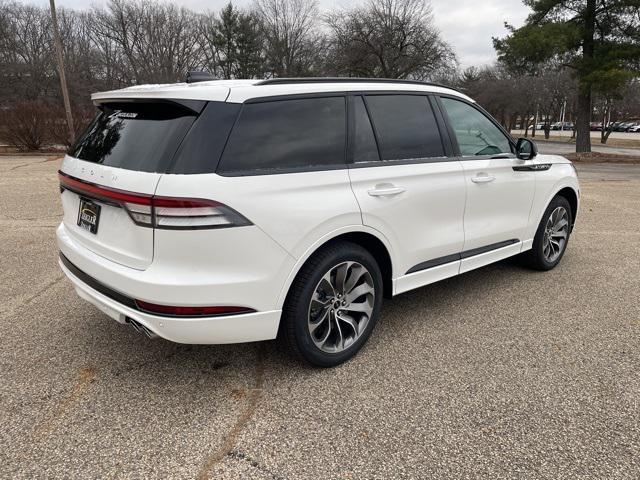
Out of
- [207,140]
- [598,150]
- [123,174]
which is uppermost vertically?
[207,140]

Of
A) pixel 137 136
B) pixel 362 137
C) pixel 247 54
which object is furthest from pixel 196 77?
pixel 247 54

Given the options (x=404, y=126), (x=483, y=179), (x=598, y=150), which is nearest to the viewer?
(x=404, y=126)

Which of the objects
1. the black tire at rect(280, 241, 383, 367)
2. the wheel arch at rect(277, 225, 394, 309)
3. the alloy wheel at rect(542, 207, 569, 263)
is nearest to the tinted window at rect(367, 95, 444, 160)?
the wheel arch at rect(277, 225, 394, 309)

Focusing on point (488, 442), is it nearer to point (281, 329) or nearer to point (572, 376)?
point (572, 376)

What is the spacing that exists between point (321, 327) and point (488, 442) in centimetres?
112

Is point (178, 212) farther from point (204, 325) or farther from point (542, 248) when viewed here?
point (542, 248)

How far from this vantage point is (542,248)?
4680 mm

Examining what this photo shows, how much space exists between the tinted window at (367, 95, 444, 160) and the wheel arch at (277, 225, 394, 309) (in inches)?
21.2

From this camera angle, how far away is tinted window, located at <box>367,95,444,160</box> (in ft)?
10.4

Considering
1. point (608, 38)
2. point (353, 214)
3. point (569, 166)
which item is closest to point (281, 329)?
point (353, 214)

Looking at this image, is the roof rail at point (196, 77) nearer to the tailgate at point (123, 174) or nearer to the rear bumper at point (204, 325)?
the tailgate at point (123, 174)

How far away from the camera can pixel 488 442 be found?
235cm

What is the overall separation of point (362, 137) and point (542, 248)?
2.61 meters

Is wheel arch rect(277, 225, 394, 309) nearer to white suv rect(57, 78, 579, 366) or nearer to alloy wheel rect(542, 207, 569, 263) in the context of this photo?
white suv rect(57, 78, 579, 366)
